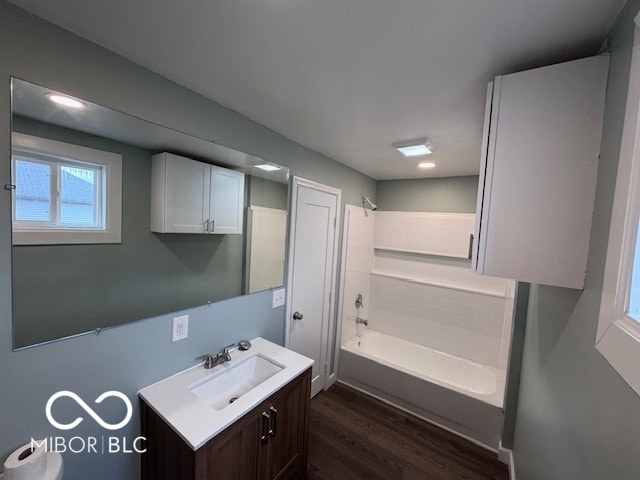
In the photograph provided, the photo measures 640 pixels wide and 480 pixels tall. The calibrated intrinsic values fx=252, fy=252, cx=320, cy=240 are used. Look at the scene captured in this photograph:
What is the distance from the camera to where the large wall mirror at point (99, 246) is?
93cm

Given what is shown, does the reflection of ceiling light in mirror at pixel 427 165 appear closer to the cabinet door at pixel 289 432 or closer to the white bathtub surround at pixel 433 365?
the white bathtub surround at pixel 433 365

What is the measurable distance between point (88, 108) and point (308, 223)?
1557 mm

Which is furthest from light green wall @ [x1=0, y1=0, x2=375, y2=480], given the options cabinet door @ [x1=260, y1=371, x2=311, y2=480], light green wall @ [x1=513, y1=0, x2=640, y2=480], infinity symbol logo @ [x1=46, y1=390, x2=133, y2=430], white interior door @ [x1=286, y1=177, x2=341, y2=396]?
light green wall @ [x1=513, y1=0, x2=640, y2=480]

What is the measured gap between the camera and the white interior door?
218 centimetres

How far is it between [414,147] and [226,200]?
4.84ft

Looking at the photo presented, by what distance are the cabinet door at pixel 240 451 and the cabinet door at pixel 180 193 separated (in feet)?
3.44

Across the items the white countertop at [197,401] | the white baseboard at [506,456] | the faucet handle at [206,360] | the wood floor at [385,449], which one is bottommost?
the wood floor at [385,449]

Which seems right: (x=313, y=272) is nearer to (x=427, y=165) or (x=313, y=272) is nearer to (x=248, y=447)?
(x=248, y=447)

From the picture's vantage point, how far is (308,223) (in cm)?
228

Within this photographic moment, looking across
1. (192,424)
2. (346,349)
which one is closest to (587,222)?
(192,424)

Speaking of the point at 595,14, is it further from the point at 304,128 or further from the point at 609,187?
the point at 304,128

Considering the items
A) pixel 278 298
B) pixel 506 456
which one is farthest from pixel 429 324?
pixel 278 298

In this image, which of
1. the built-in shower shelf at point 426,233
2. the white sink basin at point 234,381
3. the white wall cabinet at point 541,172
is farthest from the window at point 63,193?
the built-in shower shelf at point 426,233

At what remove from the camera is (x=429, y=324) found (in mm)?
3025
